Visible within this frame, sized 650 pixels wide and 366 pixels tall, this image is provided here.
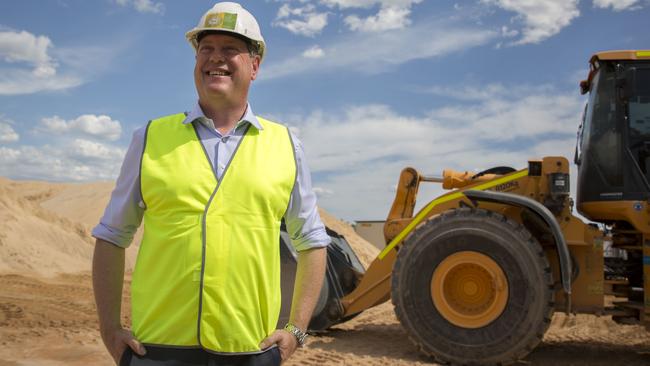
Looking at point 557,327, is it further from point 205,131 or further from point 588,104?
point 205,131

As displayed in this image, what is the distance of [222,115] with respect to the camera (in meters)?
2.12

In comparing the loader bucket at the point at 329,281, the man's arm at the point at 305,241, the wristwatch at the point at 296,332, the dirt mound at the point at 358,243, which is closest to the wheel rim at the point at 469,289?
the loader bucket at the point at 329,281

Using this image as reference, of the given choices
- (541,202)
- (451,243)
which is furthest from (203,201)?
(541,202)

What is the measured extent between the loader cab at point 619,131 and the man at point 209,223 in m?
5.05

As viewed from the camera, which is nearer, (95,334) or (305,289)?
(305,289)

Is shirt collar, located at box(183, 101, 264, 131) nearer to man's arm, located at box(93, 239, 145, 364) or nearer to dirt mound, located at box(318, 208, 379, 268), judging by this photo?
man's arm, located at box(93, 239, 145, 364)

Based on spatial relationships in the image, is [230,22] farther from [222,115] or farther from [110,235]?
[110,235]

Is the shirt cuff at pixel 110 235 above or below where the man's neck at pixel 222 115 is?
below

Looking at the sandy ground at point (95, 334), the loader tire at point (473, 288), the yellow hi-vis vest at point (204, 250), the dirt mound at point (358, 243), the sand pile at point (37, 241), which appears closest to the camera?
the yellow hi-vis vest at point (204, 250)

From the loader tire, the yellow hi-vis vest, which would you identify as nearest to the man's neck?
the yellow hi-vis vest

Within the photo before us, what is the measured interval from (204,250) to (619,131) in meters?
5.53

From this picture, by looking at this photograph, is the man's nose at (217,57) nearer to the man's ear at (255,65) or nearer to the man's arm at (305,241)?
the man's ear at (255,65)

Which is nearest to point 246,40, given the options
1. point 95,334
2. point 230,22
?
point 230,22

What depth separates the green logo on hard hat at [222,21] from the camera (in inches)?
81.0
